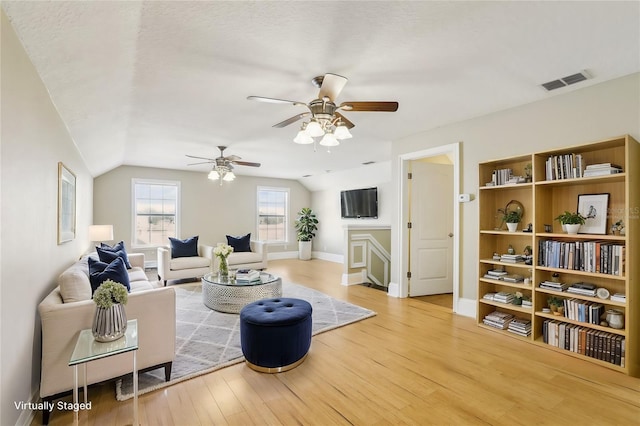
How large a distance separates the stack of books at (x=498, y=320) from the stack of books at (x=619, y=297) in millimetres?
990

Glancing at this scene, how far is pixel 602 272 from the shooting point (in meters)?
2.61

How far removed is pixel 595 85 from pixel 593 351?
245cm

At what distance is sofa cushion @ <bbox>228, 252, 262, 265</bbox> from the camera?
6004 mm

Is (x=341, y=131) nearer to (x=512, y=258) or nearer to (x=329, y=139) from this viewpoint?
(x=329, y=139)

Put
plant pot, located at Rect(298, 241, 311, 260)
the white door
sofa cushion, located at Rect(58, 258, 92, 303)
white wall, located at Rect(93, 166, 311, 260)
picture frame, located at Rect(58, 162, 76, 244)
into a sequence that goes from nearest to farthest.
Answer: sofa cushion, located at Rect(58, 258, 92, 303)
picture frame, located at Rect(58, 162, 76, 244)
the white door
white wall, located at Rect(93, 166, 311, 260)
plant pot, located at Rect(298, 241, 311, 260)

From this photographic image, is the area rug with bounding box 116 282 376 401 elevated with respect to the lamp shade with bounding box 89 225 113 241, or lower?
lower

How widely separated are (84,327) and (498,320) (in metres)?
3.87

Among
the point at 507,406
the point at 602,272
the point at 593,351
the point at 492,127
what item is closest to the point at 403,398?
the point at 507,406

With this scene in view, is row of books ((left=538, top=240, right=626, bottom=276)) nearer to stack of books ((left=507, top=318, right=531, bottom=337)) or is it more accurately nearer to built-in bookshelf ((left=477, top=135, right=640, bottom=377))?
built-in bookshelf ((left=477, top=135, right=640, bottom=377))

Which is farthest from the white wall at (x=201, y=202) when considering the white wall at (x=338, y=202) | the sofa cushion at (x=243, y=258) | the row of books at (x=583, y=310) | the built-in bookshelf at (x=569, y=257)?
the row of books at (x=583, y=310)

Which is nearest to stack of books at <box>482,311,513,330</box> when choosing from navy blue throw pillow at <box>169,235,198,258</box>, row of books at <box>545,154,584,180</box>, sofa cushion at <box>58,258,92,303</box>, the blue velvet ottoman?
row of books at <box>545,154,584,180</box>

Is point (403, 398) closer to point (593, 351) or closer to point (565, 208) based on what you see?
point (593, 351)

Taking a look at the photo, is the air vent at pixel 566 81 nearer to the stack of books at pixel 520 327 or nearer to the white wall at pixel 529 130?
the white wall at pixel 529 130

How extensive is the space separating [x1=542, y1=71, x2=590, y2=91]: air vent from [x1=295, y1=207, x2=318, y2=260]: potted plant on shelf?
269 inches
